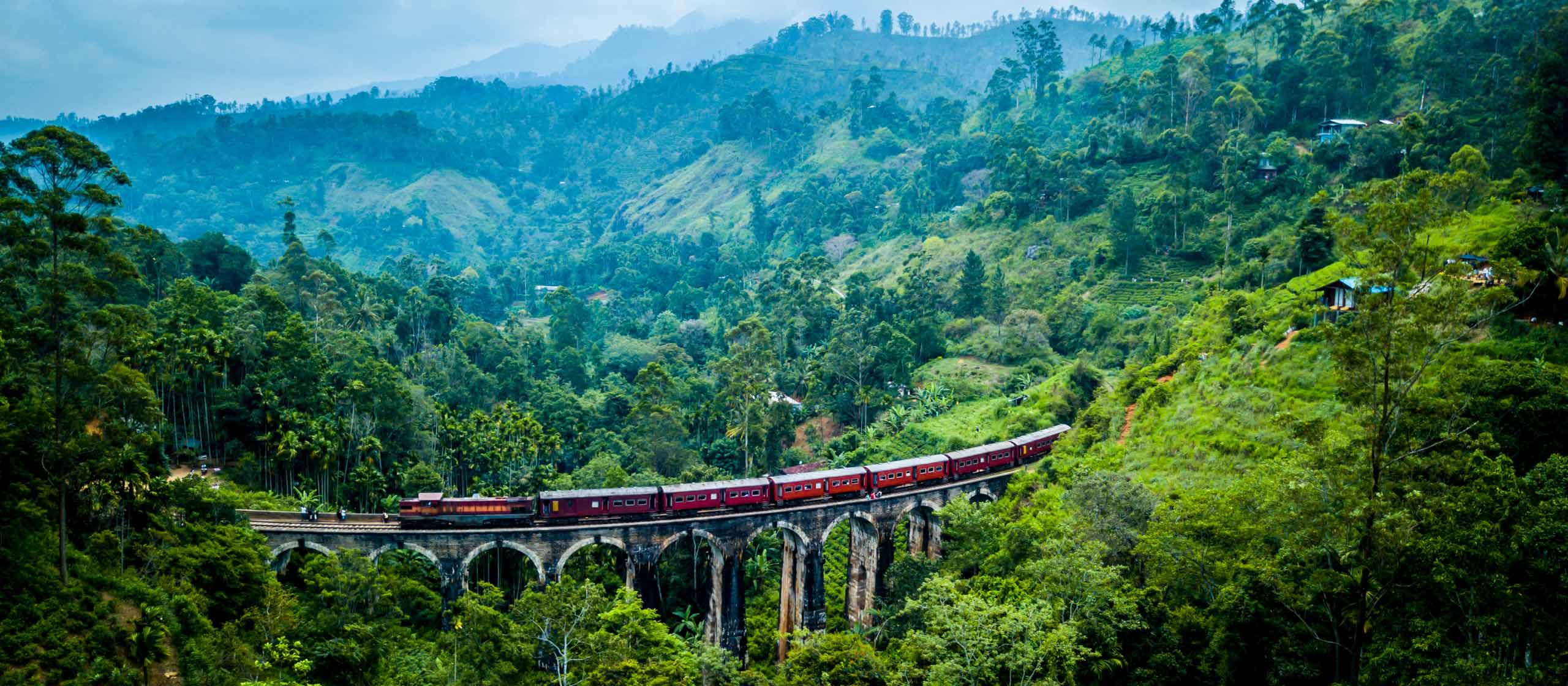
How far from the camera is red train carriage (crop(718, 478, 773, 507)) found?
38.8 m

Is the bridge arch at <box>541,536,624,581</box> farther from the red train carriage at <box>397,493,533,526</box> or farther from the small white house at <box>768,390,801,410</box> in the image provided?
the small white house at <box>768,390,801,410</box>

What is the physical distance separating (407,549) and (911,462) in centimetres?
2106

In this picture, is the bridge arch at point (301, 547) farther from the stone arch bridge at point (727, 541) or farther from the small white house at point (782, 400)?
the small white house at point (782, 400)

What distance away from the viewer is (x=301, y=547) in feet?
113

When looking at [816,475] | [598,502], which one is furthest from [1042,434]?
[598,502]

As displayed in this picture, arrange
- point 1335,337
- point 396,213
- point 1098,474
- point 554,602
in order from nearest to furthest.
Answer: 1. point 1335,337
2. point 554,602
3. point 1098,474
4. point 396,213

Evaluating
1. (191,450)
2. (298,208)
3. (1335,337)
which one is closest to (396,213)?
(298,208)

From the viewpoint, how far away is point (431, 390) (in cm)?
5744

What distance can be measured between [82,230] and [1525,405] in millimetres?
35880

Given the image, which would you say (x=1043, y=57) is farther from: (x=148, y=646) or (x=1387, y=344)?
(x=148, y=646)

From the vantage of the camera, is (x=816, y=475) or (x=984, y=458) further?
(x=984, y=458)

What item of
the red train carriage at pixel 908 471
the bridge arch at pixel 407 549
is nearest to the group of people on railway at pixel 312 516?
the bridge arch at pixel 407 549

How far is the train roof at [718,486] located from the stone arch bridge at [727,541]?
1.11 m

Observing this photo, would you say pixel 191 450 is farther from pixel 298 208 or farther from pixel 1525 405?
pixel 298 208
